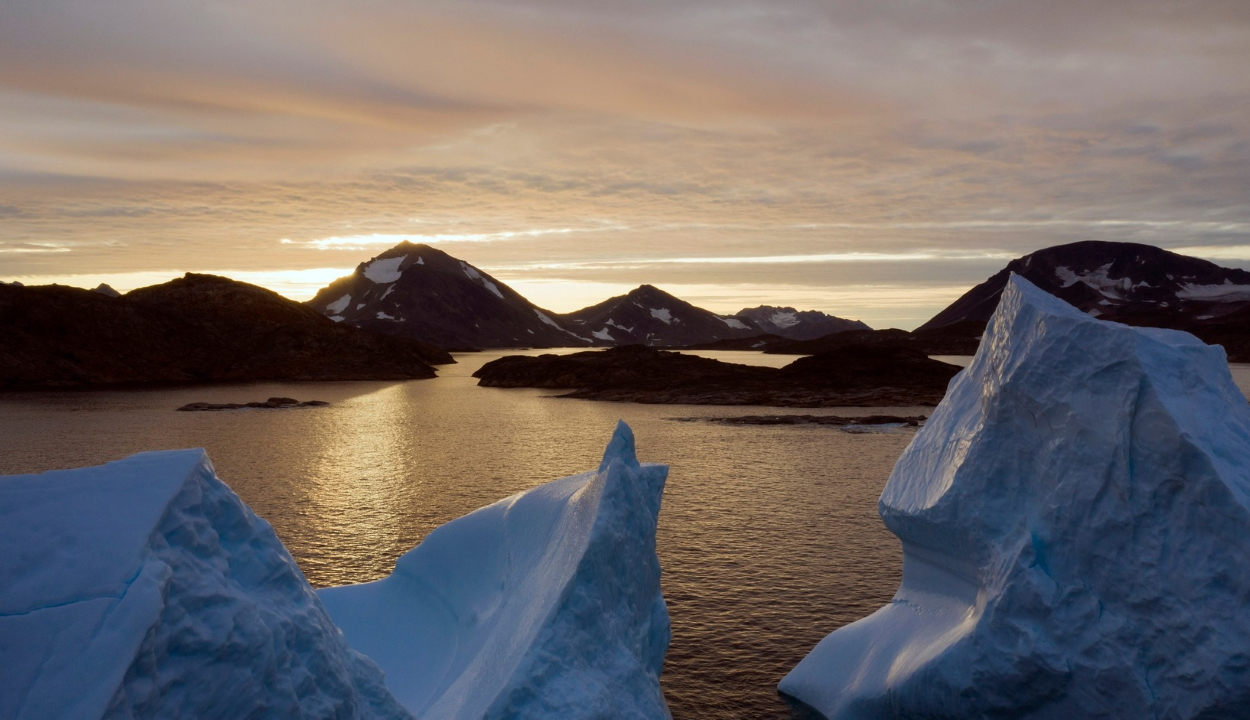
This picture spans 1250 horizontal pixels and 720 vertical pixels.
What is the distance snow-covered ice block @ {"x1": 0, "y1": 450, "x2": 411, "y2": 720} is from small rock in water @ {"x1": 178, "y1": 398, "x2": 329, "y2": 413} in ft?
171

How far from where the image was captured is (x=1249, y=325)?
12019 cm

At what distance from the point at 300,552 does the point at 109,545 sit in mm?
15300

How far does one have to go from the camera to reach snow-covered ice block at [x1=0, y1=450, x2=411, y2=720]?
3.93 meters

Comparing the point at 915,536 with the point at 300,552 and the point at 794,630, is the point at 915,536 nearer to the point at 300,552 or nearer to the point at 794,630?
the point at 794,630

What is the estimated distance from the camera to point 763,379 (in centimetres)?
6341

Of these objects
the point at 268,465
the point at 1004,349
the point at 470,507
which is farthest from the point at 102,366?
the point at 1004,349

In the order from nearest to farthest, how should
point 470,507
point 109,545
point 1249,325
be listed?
point 109,545 → point 470,507 → point 1249,325

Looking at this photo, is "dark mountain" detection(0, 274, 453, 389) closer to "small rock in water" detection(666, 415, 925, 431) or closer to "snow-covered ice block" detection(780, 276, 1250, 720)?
"small rock in water" detection(666, 415, 925, 431)

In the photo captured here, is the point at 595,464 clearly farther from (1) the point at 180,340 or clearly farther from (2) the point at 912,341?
(2) the point at 912,341

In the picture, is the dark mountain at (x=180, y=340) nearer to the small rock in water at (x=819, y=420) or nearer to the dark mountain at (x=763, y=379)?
the dark mountain at (x=763, y=379)

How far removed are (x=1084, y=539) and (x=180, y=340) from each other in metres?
94.4

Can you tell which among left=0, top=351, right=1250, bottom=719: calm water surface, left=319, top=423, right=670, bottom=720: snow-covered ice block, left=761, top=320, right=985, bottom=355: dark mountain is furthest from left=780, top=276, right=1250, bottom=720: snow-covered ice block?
left=761, top=320, right=985, bottom=355: dark mountain

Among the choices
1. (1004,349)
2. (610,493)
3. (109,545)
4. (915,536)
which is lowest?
(915,536)

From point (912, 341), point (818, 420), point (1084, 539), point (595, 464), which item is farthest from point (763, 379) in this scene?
point (912, 341)
